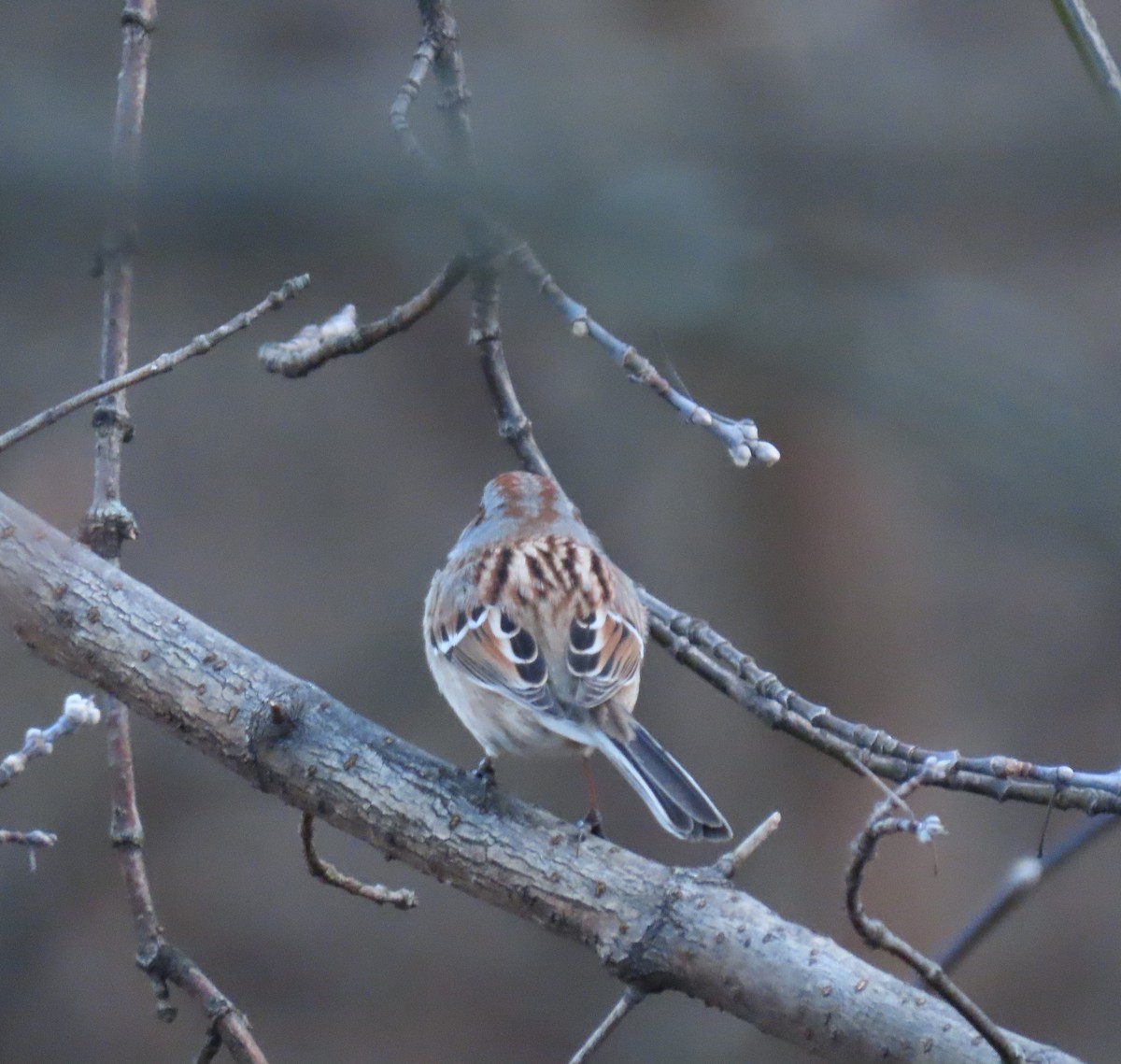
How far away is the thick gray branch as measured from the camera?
1.99 meters

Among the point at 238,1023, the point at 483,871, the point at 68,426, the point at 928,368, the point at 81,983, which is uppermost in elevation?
the point at 68,426

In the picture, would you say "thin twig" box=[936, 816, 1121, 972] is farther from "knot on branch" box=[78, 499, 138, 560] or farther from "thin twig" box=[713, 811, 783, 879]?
"knot on branch" box=[78, 499, 138, 560]

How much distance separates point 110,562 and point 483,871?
0.89m

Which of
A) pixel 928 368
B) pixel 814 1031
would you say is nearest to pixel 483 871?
pixel 814 1031

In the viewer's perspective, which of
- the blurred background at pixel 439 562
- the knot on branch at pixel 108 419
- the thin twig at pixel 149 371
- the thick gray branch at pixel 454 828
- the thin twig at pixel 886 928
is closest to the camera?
the thin twig at pixel 886 928

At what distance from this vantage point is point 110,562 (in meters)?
2.64

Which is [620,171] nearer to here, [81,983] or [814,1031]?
[814,1031]

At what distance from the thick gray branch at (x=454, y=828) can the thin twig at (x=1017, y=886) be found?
0.13 m

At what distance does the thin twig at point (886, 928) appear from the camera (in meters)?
1.58

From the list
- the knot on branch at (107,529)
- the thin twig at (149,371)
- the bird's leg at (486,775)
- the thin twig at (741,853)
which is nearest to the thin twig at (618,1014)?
the thin twig at (741,853)

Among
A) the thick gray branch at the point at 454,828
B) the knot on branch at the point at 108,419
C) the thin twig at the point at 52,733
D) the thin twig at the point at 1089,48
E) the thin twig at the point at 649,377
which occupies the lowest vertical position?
the thin twig at the point at 52,733

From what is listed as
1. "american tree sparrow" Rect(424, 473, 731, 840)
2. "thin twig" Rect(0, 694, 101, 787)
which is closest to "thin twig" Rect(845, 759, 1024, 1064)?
"american tree sparrow" Rect(424, 473, 731, 840)

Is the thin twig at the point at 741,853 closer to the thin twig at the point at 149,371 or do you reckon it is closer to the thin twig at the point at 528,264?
the thin twig at the point at 528,264

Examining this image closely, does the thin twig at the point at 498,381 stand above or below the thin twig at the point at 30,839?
above
